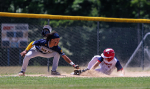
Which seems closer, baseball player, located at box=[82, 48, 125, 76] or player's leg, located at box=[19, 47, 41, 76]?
player's leg, located at box=[19, 47, 41, 76]

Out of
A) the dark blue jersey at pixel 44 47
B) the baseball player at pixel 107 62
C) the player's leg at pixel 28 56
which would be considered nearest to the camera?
the player's leg at pixel 28 56

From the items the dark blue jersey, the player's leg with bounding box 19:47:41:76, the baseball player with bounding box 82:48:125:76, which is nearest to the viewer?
the player's leg with bounding box 19:47:41:76

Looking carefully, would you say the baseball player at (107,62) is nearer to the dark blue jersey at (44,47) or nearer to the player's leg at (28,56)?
the dark blue jersey at (44,47)

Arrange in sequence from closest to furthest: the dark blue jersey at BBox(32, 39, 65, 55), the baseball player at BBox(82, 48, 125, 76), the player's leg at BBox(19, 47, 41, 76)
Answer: the player's leg at BBox(19, 47, 41, 76)
the dark blue jersey at BBox(32, 39, 65, 55)
the baseball player at BBox(82, 48, 125, 76)

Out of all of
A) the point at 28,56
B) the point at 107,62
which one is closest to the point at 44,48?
the point at 28,56

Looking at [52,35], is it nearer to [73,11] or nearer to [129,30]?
[129,30]

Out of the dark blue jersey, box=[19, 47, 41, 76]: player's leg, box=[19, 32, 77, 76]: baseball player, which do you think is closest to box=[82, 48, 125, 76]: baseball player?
box=[19, 32, 77, 76]: baseball player

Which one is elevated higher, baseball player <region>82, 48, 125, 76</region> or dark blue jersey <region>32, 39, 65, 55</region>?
dark blue jersey <region>32, 39, 65, 55</region>

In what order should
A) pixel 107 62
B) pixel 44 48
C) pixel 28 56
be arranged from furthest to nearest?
pixel 107 62
pixel 44 48
pixel 28 56

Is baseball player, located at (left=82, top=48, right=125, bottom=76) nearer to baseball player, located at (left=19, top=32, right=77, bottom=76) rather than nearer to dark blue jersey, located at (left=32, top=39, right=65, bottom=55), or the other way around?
baseball player, located at (left=19, top=32, right=77, bottom=76)

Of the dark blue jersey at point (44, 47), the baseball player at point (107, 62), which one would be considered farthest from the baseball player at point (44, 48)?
the baseball player at point (107, 62)

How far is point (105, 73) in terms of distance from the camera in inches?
330

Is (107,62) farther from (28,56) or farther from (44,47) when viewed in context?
(28,56)

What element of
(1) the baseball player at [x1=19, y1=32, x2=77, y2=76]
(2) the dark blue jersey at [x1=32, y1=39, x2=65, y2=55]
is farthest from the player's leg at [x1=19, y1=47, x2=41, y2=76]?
(2) the dark blue jersey at [x1=32, y1=39, x2=65, y2=55]
